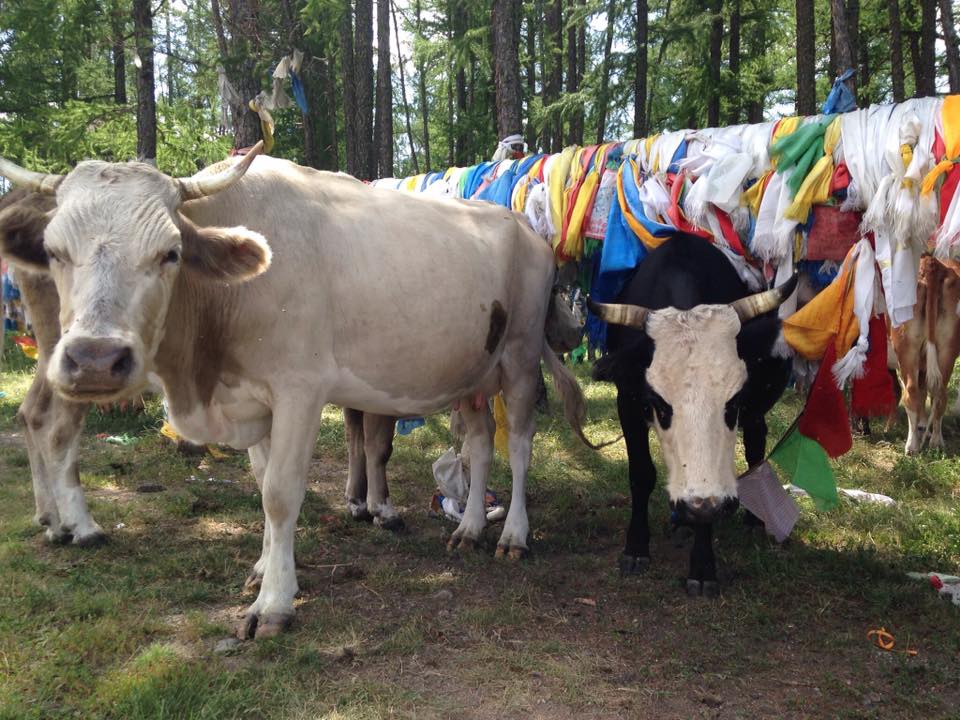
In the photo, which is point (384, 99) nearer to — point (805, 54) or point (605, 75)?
point (605, 75)

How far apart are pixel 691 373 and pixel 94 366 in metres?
2.77

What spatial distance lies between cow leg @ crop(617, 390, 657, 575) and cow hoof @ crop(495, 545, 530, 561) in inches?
25.2

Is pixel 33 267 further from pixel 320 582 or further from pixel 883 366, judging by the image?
pixel 883 366

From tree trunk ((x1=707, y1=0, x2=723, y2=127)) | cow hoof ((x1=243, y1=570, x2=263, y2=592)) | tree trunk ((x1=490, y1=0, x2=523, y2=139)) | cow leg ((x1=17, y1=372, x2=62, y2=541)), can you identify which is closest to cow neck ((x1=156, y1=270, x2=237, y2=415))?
cow hoof ((x1=243, y1=570, x2=263, y2=592))

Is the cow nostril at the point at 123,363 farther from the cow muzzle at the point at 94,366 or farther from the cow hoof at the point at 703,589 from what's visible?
the cow hoof at the point at 703,589

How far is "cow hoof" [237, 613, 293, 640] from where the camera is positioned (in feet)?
12.5

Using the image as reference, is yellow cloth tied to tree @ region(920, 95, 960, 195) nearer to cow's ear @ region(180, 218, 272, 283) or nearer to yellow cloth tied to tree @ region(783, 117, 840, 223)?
yellow cloth tied to tree @ region(783, 117, 840, 223)

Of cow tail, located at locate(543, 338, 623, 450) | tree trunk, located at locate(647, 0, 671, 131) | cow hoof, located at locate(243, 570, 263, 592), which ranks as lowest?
cow hoof, located at locate(243, 570, 263, 592)

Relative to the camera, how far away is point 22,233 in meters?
3.42

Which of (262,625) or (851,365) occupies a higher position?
(851,365)

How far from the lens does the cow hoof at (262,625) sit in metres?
3.82

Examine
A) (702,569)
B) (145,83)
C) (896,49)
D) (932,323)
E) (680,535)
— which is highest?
(896,49)

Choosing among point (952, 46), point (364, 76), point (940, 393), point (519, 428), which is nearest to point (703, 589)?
point (519, 428)

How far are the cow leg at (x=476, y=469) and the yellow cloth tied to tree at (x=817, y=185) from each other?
2449 mm
